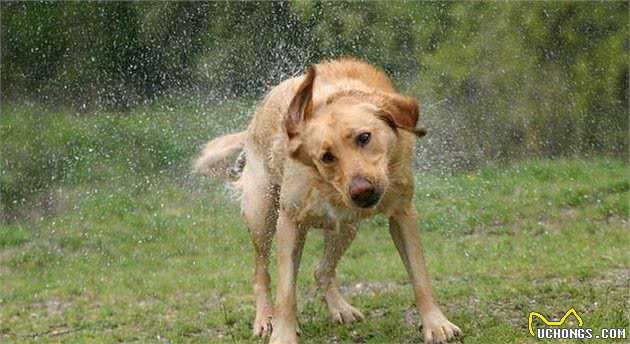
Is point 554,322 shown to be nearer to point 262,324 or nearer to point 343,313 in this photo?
point 343,313

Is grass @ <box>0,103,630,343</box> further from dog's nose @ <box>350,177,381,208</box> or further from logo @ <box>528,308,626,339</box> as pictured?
dog's nose @ <box>350,177,381,208</box>

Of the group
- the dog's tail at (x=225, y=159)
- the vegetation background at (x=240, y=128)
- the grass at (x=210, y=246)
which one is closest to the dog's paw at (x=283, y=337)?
the grass at (x=210, y=246)

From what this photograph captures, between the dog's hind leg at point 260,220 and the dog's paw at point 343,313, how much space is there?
0.44 meters

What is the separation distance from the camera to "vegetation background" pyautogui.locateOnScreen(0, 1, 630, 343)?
1009cm

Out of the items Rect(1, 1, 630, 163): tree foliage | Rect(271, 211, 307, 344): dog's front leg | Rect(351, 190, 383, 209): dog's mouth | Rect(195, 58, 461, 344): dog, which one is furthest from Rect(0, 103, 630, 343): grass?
Rect(351, 190, 383, 209): dog's mouth

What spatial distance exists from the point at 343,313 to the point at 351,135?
78.0 inches

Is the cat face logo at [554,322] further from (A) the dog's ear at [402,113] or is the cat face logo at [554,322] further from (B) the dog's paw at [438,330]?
(A) the dog's ear at [402,113]

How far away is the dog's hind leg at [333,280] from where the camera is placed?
7.46m

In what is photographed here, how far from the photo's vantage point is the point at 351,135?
587 centimetres

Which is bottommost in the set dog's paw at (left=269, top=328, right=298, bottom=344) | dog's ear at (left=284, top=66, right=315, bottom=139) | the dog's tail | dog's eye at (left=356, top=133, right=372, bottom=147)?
dog's paw at (left=269, top=328, right=298, bottom=344)

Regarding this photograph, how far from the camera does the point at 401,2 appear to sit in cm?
1441

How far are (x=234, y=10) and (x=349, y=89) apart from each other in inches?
338

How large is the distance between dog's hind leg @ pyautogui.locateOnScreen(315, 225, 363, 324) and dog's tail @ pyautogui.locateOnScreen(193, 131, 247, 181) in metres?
0.99

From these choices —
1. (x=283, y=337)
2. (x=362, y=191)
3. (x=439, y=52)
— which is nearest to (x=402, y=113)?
(x=362, y=191)
